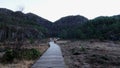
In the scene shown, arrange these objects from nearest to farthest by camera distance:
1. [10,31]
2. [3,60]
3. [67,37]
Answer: [3,60] → [10,31] → [67,37]

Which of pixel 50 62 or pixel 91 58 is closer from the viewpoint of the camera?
pixel 50 62

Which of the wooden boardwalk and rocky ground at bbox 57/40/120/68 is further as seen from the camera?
rocky ground at bbox 57/40/120/68

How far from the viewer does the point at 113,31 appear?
11281cm

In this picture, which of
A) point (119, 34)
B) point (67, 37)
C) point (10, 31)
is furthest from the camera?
point (67, 37)

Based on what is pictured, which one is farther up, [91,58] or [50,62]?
[50,62]

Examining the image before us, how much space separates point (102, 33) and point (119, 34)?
16120 mm

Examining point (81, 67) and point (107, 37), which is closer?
point (81, 67)

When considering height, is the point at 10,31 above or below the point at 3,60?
above

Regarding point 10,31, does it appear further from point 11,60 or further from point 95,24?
point 11,60

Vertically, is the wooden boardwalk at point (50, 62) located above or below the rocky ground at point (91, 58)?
above

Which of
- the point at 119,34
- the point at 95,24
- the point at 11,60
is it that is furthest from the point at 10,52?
the point at 95,24

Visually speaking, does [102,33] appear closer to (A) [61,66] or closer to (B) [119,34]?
(B) [119,34]

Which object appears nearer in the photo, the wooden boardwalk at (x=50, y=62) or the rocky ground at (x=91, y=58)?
the wooden boardwalk at (x=50, y=62)

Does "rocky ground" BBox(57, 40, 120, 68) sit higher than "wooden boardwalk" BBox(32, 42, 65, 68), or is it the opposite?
"wooden boardwalk" BBox(32, 42, 65, 68)
